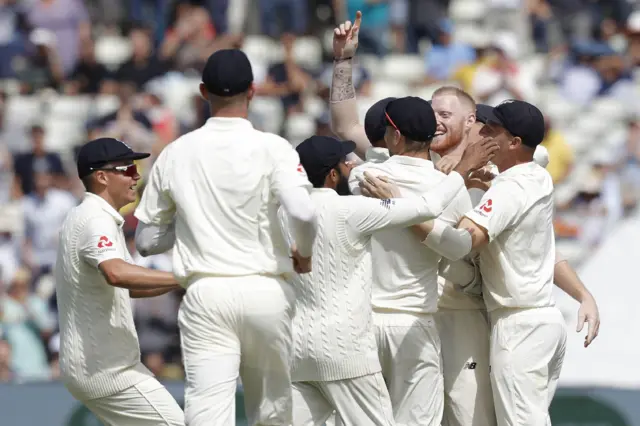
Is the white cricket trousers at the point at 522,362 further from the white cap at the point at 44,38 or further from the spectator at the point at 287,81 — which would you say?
the white cap at the point at 44,38

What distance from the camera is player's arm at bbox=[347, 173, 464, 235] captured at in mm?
6340

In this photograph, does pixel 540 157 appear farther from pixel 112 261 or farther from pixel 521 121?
pixel 112 261

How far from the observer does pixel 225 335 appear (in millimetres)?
6086

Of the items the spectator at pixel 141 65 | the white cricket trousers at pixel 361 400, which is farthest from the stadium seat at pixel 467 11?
the white cricket trousers at pixel 361 400

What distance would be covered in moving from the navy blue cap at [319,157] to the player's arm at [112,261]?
904mm

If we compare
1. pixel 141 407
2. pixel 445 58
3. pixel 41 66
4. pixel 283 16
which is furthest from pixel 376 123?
pixel 41 66

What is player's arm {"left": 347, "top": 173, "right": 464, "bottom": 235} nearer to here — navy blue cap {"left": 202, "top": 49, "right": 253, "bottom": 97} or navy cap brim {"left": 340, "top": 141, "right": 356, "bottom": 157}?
navy cap brim {"left": 340, "top": 141, "right": 356, "bottom": 157}

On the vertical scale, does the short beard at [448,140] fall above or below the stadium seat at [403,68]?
above

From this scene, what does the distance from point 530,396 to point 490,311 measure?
1.59ft

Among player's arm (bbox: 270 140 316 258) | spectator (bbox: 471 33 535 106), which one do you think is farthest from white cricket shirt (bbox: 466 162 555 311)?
spectator (bbox: 471 33 535 106)

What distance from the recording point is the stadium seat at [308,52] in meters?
15.2

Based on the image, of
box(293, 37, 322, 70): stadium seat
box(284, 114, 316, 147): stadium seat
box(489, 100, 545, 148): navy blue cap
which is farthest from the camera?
box(293, 37, 322, 70): stadium seat

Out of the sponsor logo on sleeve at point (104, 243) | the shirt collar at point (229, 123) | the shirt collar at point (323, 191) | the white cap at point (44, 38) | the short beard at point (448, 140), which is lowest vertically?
the white cap at point (44, 38)

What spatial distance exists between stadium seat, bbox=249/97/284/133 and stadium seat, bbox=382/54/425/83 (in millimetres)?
1637
